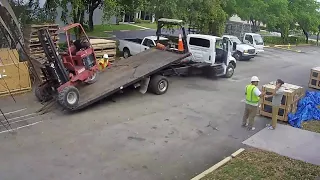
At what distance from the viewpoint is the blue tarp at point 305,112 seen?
11500 mm

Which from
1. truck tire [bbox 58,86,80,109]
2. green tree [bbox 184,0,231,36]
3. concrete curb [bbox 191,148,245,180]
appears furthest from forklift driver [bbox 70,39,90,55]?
green tree [bbox 184,0,231,36]

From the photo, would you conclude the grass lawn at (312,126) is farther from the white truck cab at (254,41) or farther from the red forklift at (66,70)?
the white truck cab at (254,41)

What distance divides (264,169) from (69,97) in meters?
6.28

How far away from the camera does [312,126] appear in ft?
37.4

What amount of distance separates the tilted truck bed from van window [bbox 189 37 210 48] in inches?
110

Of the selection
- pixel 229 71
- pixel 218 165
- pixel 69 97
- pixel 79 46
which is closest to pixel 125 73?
pixel 79 46

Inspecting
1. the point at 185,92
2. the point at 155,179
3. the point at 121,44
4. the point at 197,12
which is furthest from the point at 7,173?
the point at 197,12

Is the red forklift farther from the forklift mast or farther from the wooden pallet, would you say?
the wooden pallet

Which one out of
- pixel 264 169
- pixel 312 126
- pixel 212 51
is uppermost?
pixel 212 51

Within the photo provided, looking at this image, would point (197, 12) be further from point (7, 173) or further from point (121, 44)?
point (7, 173)

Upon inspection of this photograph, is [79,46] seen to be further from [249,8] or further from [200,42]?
[249,8]

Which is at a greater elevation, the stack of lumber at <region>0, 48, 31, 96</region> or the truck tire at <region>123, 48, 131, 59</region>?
the truck tire at <region>123, 48, 131, 59</region>

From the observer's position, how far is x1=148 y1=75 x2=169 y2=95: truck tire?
13906 millimetres

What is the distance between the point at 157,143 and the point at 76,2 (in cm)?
942
